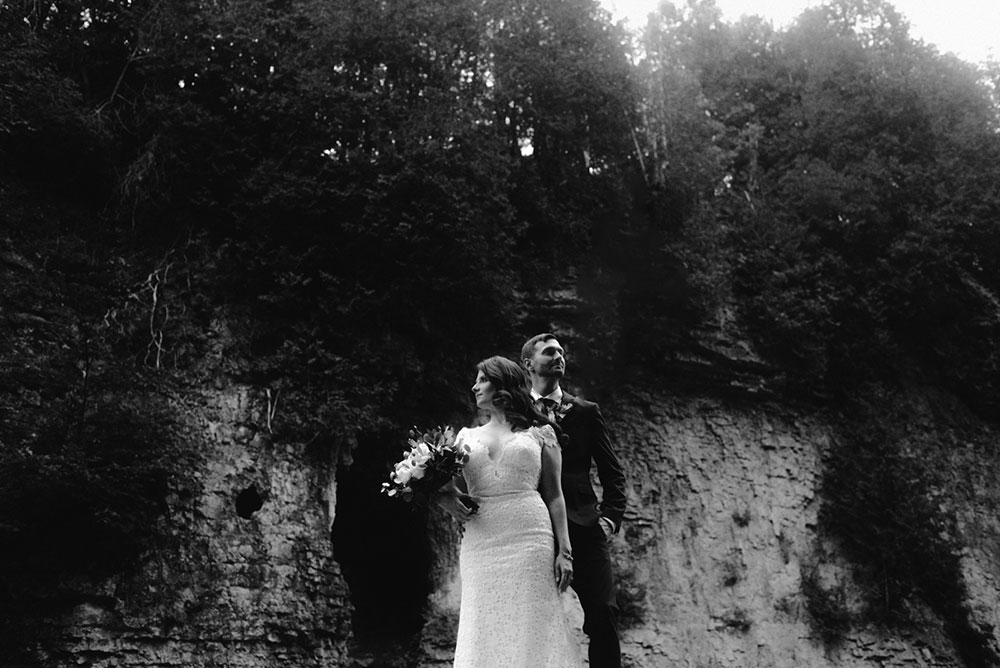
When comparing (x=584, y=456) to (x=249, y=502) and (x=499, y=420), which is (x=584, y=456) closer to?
(x=499, y=420)

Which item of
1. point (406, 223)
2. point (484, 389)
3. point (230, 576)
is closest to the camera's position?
point (484, 389)

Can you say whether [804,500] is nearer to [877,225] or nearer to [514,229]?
[877,225]

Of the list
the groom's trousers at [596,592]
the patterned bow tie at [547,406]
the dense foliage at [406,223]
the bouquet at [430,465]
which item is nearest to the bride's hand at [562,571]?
the groom's trousers at [596,592]

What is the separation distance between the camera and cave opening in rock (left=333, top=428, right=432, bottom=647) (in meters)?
11.8

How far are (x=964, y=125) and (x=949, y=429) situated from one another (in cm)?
597

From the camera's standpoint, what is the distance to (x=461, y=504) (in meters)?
4.86

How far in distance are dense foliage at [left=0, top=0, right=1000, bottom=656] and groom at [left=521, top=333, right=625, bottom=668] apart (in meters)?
5.39

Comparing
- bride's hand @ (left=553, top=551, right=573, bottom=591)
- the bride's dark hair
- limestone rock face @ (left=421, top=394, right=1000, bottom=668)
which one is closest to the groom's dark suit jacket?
the bride's dark hair

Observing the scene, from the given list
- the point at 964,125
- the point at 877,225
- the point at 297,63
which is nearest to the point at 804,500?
the point at 877,225

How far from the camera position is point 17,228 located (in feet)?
33.7

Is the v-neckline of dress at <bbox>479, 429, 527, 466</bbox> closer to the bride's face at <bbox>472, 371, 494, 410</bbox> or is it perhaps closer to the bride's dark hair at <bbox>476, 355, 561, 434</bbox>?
the bride's dark hair at <bbox>476, 355, 561, 434</bbox>

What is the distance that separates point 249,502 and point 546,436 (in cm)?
613

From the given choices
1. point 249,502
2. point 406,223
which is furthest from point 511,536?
point 406,223

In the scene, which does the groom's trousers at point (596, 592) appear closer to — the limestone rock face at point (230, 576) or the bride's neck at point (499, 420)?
the bride's neck at point (499, 420)
